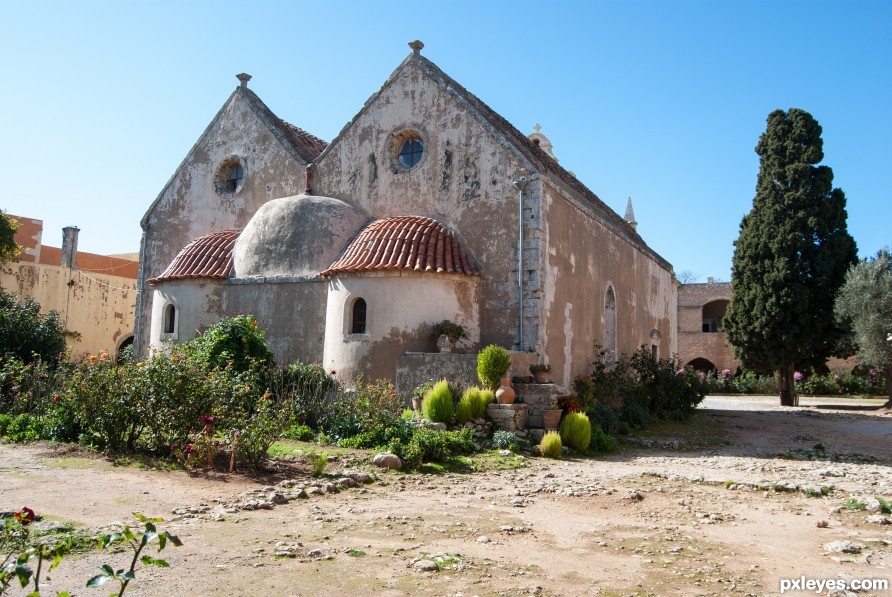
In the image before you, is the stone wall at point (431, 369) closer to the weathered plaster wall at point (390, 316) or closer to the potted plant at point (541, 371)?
the weathered plaster wall at point (390, 316)

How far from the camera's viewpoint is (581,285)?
17.9 m

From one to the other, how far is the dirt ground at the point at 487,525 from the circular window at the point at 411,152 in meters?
8.65

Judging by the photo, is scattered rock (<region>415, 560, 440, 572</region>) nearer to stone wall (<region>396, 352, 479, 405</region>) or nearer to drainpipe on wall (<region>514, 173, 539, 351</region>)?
stone wall (<region>396, 352, 479, 405</region>)

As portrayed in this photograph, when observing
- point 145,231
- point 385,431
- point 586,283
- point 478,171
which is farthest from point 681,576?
point 145,231

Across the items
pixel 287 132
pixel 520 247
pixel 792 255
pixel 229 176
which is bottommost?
pixel 520 247

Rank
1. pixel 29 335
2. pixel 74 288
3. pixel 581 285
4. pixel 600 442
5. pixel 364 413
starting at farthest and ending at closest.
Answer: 1. pixel 74 288
2. pixel 29 335
3. pixel 581 285
4. pixel 600 442
5. pixel 364 413

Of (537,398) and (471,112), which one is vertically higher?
(471,112)

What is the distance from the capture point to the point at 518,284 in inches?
610

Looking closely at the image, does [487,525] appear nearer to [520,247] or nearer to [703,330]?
[520,247]

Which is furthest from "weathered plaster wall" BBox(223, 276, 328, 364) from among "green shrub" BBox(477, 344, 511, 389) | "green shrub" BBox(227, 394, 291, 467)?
"green shrub" BBox(227, 394, 291, 467)

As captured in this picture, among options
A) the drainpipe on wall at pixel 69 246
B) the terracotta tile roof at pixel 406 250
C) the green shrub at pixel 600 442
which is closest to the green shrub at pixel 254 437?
the terracotta tile roof at pixel 406 250

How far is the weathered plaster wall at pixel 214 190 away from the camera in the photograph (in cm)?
1980

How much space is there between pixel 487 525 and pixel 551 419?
633cm

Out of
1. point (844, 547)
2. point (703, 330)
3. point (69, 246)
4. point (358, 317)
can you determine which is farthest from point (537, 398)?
point (703, 330)
